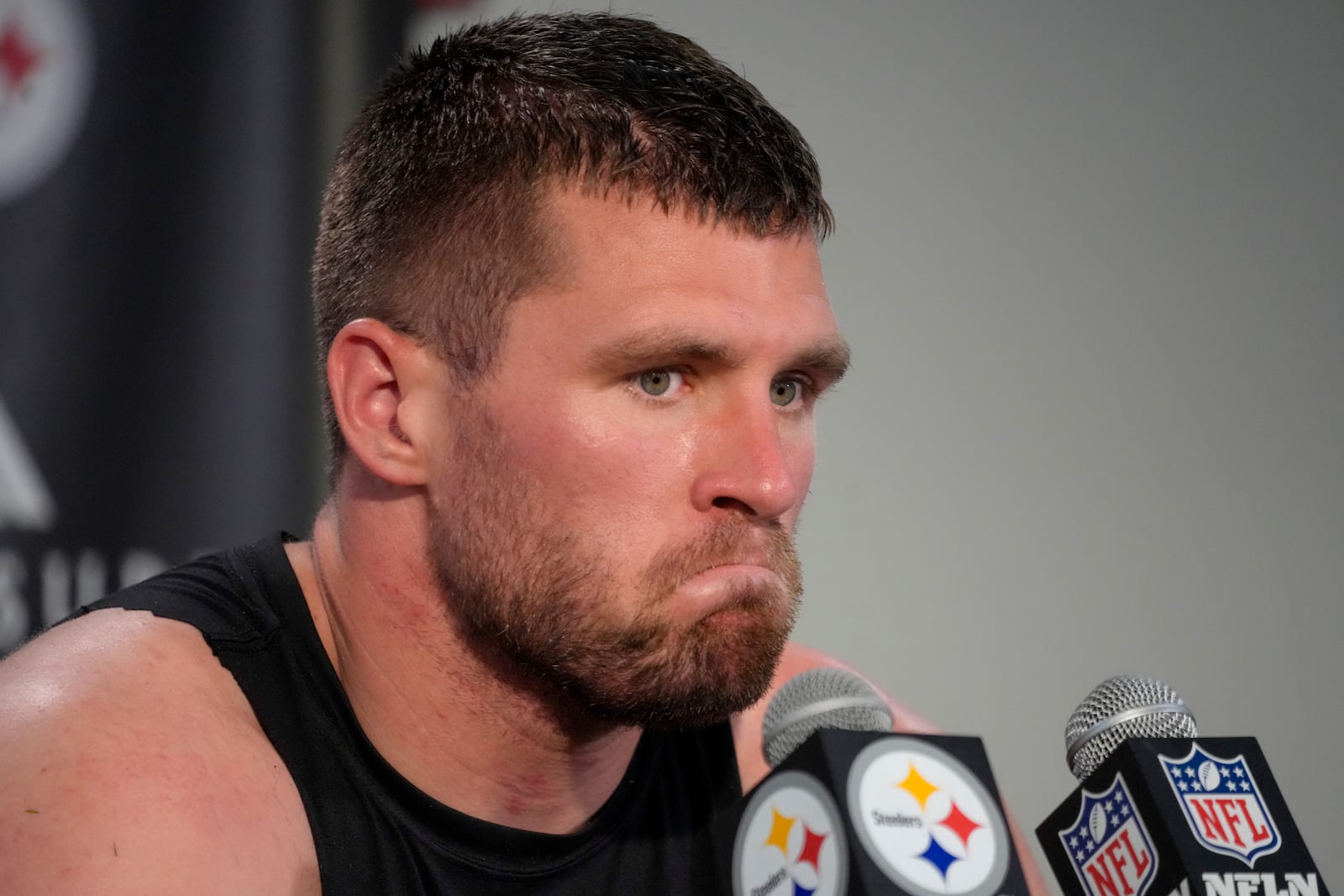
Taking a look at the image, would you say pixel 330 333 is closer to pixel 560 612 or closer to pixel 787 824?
pixel 560 612

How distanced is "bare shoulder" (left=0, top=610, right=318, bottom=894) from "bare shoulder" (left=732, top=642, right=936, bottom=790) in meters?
0.60

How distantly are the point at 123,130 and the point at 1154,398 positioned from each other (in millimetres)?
2139

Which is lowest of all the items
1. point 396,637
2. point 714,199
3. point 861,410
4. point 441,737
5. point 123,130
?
point 441,737

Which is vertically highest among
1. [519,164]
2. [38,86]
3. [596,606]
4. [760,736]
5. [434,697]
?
[38,86]

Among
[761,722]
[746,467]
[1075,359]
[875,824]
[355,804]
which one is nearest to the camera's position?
[875,824]

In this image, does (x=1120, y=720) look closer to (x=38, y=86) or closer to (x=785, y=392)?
(x=785, y=392)

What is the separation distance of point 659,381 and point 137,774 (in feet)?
1.89

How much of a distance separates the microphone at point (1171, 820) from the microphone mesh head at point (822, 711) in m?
0.16

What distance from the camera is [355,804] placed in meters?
1.28

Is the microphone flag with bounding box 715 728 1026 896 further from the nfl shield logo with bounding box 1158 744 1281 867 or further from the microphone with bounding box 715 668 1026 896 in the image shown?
the nfl shield logo with bounding box 1158 744 1281 867

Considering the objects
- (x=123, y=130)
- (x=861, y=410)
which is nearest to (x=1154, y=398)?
(x=861, y=410)

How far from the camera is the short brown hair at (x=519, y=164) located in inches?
50.2

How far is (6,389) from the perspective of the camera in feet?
6.25

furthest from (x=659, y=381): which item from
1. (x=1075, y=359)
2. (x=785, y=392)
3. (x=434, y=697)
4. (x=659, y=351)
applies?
(x=1075, y=359)
